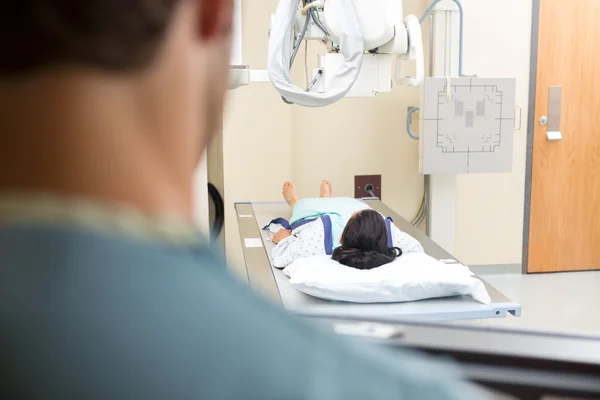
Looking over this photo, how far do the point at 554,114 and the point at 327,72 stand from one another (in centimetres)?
233

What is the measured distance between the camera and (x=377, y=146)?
12.6ft

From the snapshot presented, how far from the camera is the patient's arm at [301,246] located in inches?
94.4

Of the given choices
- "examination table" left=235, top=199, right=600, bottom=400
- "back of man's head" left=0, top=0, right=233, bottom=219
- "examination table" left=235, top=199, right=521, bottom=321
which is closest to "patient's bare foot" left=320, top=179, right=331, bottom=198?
"examination table" left=235, top=199, right=521, bottom=321

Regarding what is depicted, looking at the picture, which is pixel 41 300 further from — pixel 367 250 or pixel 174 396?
pixel 367 250

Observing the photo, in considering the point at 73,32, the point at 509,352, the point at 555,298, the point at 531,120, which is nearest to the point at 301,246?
the point at 555,298

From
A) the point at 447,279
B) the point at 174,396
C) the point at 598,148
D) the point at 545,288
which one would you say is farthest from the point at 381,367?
the point at 598,148

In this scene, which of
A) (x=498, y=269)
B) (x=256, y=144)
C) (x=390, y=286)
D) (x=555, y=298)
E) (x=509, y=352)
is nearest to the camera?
(x=509, y=352)

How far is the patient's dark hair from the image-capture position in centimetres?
233

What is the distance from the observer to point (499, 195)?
12.8 ft

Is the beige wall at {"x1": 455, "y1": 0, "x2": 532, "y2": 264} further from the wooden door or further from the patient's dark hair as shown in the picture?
the patient's dark hair

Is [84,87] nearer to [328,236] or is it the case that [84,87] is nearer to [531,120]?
[328,236]

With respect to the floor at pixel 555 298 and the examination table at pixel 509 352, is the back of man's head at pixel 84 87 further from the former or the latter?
the floor at pixel 555 298

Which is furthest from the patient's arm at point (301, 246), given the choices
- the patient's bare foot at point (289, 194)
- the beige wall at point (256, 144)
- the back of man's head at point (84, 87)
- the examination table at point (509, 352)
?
the back of man's head at point (84, 87)

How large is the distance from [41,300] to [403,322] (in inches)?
18.0
